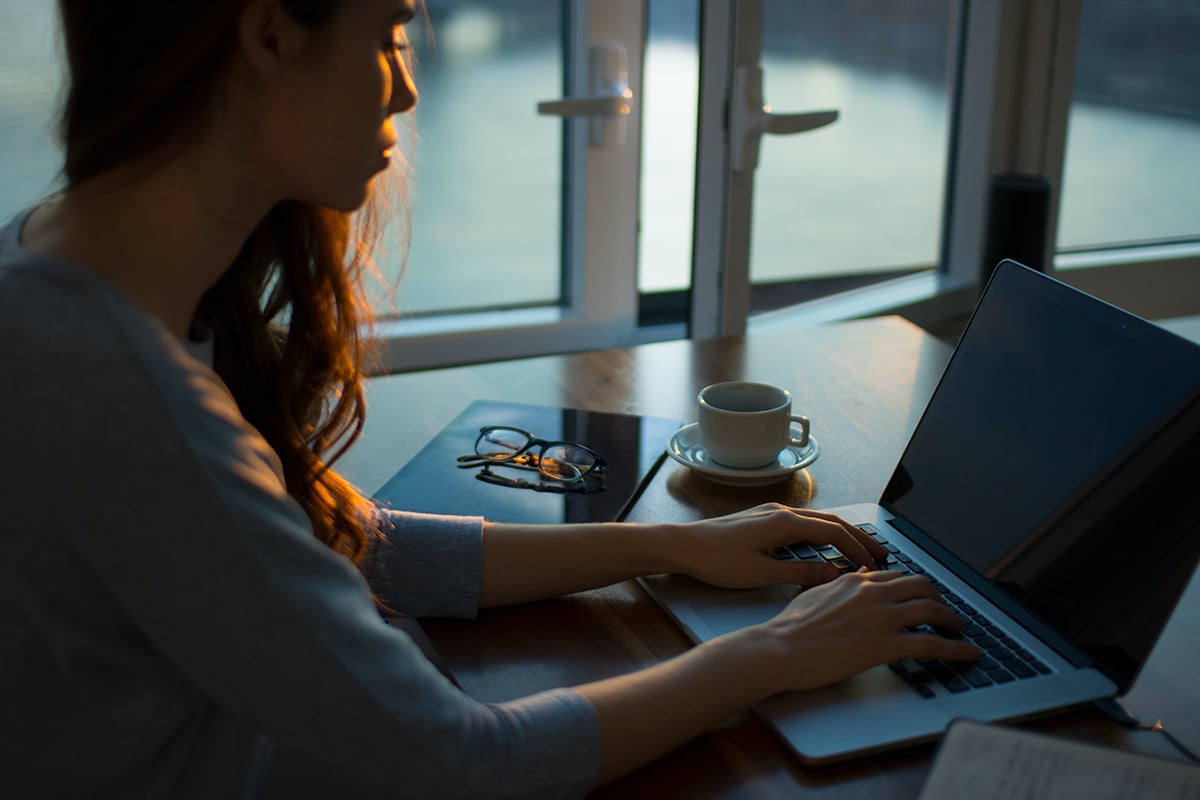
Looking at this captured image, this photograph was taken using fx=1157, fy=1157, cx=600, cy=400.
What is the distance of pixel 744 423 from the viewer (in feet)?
3.53

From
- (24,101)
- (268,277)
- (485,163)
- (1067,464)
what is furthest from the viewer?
→ (485,163)

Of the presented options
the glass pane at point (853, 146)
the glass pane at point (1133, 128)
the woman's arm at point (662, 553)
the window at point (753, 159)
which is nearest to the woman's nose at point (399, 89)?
the woman's arm at point (662, 553)

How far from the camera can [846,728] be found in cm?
73

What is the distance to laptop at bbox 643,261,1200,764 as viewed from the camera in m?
0.75

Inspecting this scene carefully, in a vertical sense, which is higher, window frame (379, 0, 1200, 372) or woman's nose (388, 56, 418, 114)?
woman's nose (388, 56, 418, 114)

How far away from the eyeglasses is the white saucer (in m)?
0.08

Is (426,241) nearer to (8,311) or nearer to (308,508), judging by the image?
(308,508)

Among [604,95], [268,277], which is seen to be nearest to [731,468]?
[268,277]

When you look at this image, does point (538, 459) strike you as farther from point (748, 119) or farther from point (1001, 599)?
point (748, 119)

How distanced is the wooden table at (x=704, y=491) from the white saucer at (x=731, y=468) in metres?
0.01

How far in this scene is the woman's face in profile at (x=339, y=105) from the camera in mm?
706

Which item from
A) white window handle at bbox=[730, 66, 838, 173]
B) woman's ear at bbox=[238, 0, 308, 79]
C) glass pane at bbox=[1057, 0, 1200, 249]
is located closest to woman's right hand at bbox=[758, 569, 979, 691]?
woman's ear at bbox=[238, 0, 308, 79]

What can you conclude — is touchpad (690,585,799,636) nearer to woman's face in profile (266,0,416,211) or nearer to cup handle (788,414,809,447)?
cup handle (788,414,809,447)

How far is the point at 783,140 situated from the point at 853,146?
0.23 metres
